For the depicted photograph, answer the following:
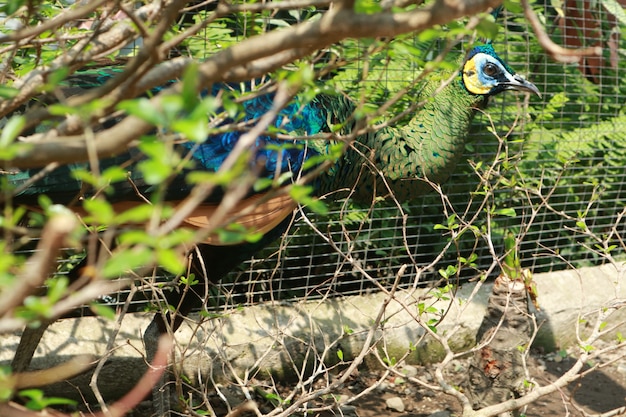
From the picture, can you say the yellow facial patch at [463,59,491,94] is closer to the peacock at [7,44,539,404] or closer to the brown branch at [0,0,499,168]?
the peacock at [7,44,539,404]

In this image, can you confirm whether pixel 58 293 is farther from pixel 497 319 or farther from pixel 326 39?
pixel 497 319

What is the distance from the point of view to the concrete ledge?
305 centimetres

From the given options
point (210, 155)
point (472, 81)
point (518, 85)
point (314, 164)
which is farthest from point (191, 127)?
point (518, 85)

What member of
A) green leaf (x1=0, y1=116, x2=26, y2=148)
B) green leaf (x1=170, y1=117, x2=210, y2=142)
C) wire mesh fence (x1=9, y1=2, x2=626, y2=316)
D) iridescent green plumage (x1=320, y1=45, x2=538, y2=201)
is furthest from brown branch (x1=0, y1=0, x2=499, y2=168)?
wire mesh fence (x1=9, y1=2, x2=626, y2=316)

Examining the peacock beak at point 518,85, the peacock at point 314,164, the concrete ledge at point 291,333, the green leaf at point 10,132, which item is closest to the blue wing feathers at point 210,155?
the peacock at point 314,164

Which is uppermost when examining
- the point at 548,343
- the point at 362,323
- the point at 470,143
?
the point at 470,143

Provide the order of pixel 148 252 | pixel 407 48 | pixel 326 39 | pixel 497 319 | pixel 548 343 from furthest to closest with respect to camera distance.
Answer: pixel 548 343, pixel 497 319, pixel 407 48, pixel 326 39, pixel 148 252

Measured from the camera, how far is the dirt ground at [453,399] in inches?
128

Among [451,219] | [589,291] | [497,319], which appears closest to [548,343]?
[589,291]

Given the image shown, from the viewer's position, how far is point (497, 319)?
10.5 ft

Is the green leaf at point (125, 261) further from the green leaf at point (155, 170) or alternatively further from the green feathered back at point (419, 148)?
the green feathered back at point (419, 148)

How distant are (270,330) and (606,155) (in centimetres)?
245

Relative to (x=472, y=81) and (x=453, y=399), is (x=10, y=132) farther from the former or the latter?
(x=453, y=399)

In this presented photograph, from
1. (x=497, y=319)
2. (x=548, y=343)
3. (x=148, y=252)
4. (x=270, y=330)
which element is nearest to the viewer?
(x=148, y=252)
